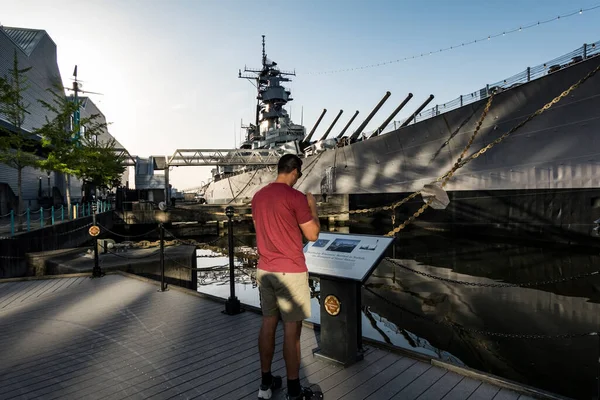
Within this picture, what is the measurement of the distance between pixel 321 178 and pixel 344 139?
12.2 ft

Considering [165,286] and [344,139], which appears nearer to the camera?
[165,286]

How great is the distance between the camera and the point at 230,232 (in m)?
4.64

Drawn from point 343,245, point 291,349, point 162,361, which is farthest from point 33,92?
point 291,349

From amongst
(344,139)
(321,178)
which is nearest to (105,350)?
(344,139)

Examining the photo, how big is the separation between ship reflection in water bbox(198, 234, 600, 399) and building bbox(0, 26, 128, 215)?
Answer: 23387mm

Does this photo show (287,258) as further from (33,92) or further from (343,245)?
(33,92)

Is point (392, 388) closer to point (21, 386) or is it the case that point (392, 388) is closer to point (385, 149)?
point (21, 386)

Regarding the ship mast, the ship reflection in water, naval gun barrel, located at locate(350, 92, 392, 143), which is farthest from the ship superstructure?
the ship reflection in water

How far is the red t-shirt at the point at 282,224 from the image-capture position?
2.46 m

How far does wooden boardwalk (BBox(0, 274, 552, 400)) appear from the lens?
2.86m

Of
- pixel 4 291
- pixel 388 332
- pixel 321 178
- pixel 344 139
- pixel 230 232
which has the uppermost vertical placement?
pixel 344 139

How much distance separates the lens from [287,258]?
98.7 inches

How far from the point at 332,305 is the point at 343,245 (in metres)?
0.61

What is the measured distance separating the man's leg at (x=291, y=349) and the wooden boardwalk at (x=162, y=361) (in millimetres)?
319
